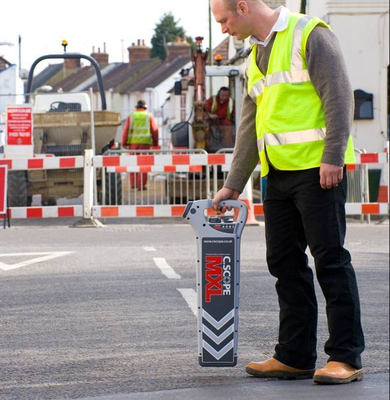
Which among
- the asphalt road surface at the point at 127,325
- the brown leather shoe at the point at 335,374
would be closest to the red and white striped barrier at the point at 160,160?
the asphalt road surface at the point at 127,325

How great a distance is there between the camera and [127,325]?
6203 mm

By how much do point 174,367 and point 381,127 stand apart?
1669 centimetres

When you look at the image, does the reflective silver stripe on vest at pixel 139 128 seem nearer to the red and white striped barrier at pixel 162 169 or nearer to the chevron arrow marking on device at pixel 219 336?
the red and white striped barrier at pixel 162 169

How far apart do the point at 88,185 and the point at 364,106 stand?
23.9 feet

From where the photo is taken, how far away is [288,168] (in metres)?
4.52

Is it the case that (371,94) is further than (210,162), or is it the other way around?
(371,94)

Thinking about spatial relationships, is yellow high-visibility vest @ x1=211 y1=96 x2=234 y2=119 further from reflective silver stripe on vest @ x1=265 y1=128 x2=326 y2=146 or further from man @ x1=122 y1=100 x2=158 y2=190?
reflective silver stripe on vest @ x1=265 y1=128 x2=326 y2=146

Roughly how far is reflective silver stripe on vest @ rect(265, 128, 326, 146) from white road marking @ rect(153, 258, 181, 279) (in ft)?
14.2

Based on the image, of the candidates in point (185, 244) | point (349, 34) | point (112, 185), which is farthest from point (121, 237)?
point (349, 34)

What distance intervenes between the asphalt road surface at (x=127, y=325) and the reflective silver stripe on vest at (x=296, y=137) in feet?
3.03

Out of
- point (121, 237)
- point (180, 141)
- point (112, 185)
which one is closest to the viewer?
point (121, 237)

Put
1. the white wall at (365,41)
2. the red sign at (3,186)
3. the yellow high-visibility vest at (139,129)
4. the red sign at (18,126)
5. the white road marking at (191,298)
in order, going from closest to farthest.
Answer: the red sign at (3,186) < the white road marking at (191,298) < the red sign at (18,126) < the white wall at (365,41) < the yellow high-visibility vest at (139,129)

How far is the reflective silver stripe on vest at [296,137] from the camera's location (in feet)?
14.6

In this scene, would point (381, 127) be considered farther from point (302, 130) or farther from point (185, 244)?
point (302, 130)
